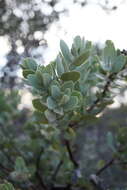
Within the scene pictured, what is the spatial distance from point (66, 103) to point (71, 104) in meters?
0.01

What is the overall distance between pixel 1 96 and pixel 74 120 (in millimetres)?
369

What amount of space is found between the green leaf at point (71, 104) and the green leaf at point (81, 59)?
0.34 ft

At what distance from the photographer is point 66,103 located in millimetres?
610

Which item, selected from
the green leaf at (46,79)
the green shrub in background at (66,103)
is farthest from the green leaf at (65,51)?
the green leaf at (46,79)

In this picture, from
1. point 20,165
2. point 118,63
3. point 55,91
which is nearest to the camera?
point 55,91

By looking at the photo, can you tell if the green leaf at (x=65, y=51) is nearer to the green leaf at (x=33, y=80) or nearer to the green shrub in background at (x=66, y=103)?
the green shrub in background at (x=66, y=103)

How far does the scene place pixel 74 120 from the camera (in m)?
0.75

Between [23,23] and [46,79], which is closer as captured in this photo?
[46,79]

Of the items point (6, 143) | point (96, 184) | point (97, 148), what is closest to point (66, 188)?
point (96, 184)

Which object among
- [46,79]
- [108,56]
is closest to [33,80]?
[46,79]

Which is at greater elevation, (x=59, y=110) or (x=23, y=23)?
(x=23, y=23)

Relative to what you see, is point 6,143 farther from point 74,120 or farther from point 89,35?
point 89,35

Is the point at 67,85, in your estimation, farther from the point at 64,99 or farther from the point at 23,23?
the point at 23,23

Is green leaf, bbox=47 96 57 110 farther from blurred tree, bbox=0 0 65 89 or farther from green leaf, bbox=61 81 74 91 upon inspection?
blurred tree, bbox=0 0 65 89
